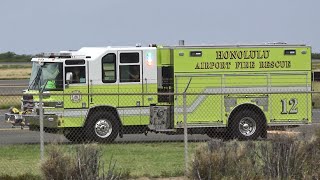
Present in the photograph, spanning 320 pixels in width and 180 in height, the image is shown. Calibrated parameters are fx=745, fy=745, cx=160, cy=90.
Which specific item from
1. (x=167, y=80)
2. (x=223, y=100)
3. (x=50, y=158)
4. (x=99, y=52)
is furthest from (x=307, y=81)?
(x=50, y=158)

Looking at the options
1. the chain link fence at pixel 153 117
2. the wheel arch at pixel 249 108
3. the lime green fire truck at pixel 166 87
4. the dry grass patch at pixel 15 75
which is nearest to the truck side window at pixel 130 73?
the lime green fire truck at pixel 166 87

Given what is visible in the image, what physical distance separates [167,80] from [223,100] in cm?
161

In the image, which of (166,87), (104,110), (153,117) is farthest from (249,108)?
(104,110)

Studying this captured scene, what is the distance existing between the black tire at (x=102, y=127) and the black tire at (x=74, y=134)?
0.27m

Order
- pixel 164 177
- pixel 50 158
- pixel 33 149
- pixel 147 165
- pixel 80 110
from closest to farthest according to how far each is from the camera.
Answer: pixel 50 158
pixel 164 177
pixel 147 165
pixel 33 149
pixel 80 110

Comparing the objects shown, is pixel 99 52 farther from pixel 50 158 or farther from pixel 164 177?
pixel 50 158

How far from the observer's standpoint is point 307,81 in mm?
20406

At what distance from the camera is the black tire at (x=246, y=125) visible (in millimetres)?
20312

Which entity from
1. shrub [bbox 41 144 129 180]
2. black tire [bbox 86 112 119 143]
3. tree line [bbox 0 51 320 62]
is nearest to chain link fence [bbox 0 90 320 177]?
black tire [bbox 86 112 119 143]

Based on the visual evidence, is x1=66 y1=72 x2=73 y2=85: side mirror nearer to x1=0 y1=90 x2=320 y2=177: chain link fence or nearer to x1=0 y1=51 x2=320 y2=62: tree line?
x1=0 y1=90 x2=320 y2=177: chain link fence

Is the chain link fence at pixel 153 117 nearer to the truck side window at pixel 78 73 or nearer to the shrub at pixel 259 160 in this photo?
the truck side window at pixel 78 73

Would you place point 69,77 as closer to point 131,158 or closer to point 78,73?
point 78,73

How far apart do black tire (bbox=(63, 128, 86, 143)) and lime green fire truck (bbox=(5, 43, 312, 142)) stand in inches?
1.1

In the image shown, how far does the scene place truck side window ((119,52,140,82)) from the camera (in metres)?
19.9
